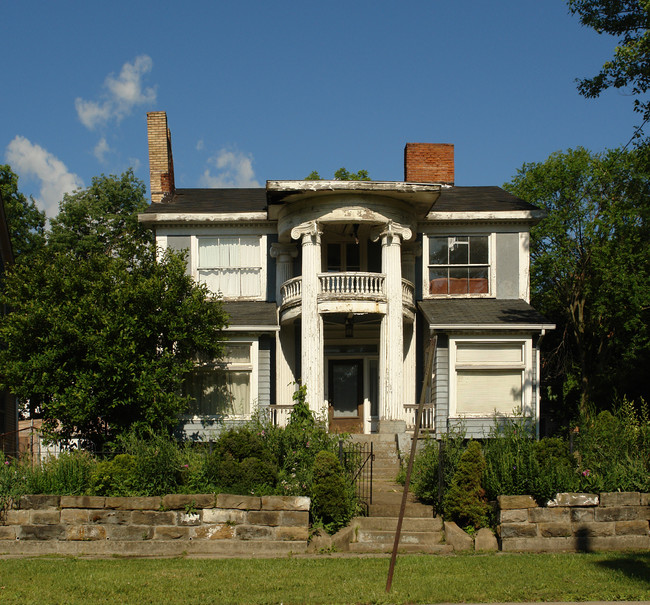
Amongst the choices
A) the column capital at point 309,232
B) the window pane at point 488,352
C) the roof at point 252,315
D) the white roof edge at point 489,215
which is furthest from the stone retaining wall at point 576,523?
the white roof edge at point 489,215

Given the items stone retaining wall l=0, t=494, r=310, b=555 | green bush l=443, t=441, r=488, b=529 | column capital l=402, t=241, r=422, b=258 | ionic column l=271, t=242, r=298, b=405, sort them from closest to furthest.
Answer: stone retaining wall l=0, t=494, r=310, b=555
green bush l=443, t=441, r=488, b=529
ionic column l=271, t=242, r=298, b=405
column capital l=402, t=241, r=422, b=258

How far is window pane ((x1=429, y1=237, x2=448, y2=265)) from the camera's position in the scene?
869 inches

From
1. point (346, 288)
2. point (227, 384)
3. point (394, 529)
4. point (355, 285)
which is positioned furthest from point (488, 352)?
point (394, 529)

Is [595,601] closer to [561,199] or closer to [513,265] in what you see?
[513,265]

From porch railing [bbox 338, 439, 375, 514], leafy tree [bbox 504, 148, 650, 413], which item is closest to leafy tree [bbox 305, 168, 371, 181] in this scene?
leafy tree [bbox 504, 148, 650, 413]

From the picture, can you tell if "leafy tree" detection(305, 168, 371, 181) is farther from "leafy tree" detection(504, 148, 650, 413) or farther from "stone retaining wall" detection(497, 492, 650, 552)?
"stone retaining wall" detection(497, 492, 650, 552)

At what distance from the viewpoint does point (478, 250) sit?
22.1 metres

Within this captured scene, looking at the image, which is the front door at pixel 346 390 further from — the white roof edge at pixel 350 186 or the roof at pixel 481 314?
the white roof edge at pixel 350 186

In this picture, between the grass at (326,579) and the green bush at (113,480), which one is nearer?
the grass at (326,579)

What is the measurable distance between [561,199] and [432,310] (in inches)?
413

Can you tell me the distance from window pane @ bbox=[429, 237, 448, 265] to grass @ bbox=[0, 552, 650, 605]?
36.2 ft

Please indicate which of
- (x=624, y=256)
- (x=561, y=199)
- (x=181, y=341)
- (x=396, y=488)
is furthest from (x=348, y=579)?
(x=561, y=199)

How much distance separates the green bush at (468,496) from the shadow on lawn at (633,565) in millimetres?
2130

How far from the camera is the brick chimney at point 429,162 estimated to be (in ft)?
81.1
